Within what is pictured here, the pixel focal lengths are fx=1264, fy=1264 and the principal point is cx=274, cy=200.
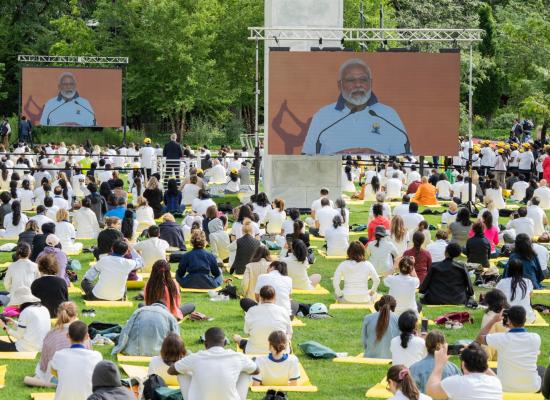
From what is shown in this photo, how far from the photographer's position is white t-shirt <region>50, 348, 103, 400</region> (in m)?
11.4

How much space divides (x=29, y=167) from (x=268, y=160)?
7.08 metres

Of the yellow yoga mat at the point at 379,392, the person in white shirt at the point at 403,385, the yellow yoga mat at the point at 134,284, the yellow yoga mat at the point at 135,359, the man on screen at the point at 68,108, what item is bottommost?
the yellow yoga mat at the point at 379,392

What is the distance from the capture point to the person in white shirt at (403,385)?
9812mm

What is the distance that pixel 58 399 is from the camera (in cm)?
1149

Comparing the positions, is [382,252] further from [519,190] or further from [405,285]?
[519,190]

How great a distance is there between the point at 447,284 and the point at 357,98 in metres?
13.0

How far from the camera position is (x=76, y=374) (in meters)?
11.4

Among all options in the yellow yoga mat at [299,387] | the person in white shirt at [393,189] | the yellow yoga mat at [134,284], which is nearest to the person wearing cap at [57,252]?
the yellow yoga mat at [134,284]

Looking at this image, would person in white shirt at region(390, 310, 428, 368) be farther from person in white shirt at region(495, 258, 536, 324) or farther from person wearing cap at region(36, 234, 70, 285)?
person wearing cap at region(36, 234, 70, 285)

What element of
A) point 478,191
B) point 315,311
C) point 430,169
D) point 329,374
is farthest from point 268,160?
point 329,374

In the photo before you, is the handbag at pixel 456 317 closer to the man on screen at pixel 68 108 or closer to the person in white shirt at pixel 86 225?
the person in white shirt at pixel 86 225

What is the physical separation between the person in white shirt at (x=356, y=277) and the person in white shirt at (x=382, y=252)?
2.13 meters

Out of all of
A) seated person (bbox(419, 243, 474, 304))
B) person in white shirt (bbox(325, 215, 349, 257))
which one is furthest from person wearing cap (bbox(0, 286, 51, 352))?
person in white shirt (bbox(325, 215, 349, 257))

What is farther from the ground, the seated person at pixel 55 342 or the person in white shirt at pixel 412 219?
the person in white shirt at pixel 412 219
